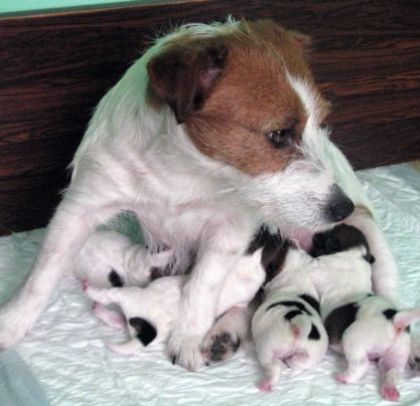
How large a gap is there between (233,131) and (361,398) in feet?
2.53

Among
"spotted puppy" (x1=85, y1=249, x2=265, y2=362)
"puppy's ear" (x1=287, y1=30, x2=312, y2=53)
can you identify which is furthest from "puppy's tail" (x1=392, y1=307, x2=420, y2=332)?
"puppy's ear" (x1=287, y1=30, x2=312, y2=53)

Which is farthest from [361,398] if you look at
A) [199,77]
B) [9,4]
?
[9,4]

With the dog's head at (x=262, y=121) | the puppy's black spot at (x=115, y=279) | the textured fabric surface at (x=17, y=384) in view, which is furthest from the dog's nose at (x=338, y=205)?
the textured fabric surface at (x=17, y=384)

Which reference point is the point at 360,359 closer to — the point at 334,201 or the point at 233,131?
the point at 334,201

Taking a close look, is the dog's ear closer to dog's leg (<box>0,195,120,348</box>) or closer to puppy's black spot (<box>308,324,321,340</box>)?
dog's leg (<box>0,195,120,348</box>)

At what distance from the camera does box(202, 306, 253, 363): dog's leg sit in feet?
7.59

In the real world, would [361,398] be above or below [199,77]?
below

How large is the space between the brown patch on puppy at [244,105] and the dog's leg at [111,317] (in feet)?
1.98

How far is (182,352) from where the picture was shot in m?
2.29

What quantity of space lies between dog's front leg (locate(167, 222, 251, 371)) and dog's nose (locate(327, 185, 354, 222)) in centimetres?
35

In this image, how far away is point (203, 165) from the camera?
2.16 m

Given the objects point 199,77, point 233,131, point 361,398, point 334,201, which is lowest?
point 361,398

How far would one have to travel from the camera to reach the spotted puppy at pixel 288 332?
2.12 m

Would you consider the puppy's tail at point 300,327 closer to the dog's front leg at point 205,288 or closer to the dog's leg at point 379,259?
the dog's front leg at point 205,288
